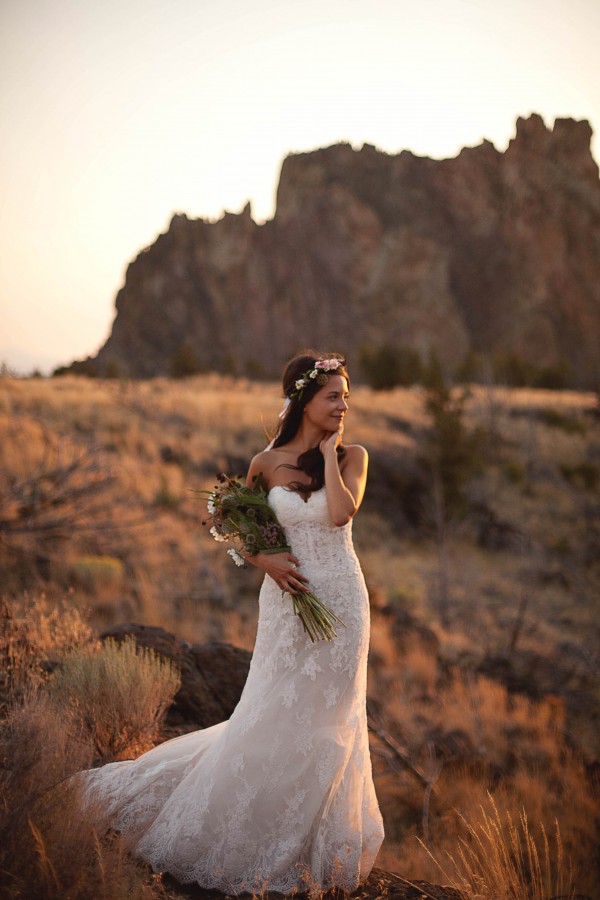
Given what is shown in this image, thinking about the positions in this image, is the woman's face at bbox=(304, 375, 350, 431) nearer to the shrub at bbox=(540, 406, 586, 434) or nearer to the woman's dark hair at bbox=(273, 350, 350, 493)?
the woman's dark hair at bbox=(273, 350, 350, 493)

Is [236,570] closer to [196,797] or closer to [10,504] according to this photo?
[10,504]

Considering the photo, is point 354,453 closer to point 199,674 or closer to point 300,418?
point 300,418

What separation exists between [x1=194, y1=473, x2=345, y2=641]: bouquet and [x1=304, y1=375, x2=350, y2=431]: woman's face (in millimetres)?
536

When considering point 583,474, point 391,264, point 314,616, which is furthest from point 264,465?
point 391,264

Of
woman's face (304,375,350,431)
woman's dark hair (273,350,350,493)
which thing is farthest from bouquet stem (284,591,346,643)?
woman's face (304,375,350,431)

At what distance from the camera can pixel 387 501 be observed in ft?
61.8

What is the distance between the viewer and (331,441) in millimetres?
3770

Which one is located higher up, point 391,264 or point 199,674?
point 391,264

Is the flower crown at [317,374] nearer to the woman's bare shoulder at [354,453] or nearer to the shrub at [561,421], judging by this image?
the woman's bare shoulder at [354,453]

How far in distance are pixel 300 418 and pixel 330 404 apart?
0.87 ft

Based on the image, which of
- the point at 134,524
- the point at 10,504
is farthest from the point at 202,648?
the point at 134,524

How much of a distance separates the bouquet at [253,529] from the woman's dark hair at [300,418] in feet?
0.75

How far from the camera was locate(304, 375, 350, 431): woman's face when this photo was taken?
153 inches

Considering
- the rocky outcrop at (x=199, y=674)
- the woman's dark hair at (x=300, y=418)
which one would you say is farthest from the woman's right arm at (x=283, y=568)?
the rocky outcrop at (x=199, y=674)
